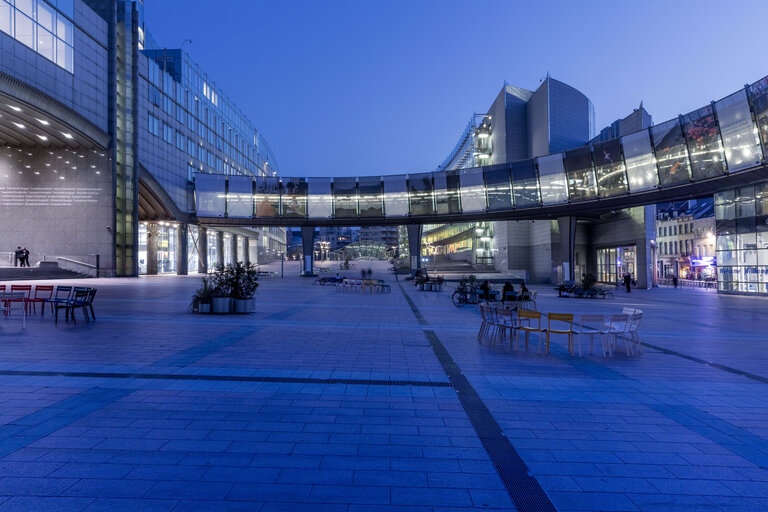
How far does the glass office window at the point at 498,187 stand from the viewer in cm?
3741

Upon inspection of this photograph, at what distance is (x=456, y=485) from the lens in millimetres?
3357

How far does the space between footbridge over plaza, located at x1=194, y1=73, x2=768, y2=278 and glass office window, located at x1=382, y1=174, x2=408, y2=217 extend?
10 cm

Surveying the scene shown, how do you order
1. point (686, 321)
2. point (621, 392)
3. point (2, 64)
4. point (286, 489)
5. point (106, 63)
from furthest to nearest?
point (106, 63), point (2, 64), point (686, 321), point (621, 392), point (286, 489)

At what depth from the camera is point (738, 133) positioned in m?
22.7

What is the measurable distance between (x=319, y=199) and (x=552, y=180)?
2245cm

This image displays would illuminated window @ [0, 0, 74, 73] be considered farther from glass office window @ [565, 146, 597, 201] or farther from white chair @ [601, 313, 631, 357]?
glass office window @ [565, 146, 597, 201]

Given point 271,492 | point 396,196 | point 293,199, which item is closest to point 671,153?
point 396,196

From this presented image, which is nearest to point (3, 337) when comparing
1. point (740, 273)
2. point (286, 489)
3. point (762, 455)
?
point (286, 489)

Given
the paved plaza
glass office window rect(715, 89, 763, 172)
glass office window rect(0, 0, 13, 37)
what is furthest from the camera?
glass office window rect(0, 0, 13, 37)

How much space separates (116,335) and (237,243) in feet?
209

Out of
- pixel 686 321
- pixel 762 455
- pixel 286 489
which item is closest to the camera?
pixel 286 489

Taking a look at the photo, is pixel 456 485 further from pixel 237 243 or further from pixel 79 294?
pixel 237 243

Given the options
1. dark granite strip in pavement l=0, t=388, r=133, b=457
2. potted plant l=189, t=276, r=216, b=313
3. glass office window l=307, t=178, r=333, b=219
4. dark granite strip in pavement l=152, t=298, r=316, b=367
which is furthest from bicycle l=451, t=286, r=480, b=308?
glass office window l=307, t=178, r=333, b=219

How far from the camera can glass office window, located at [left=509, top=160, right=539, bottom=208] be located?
36000mm
